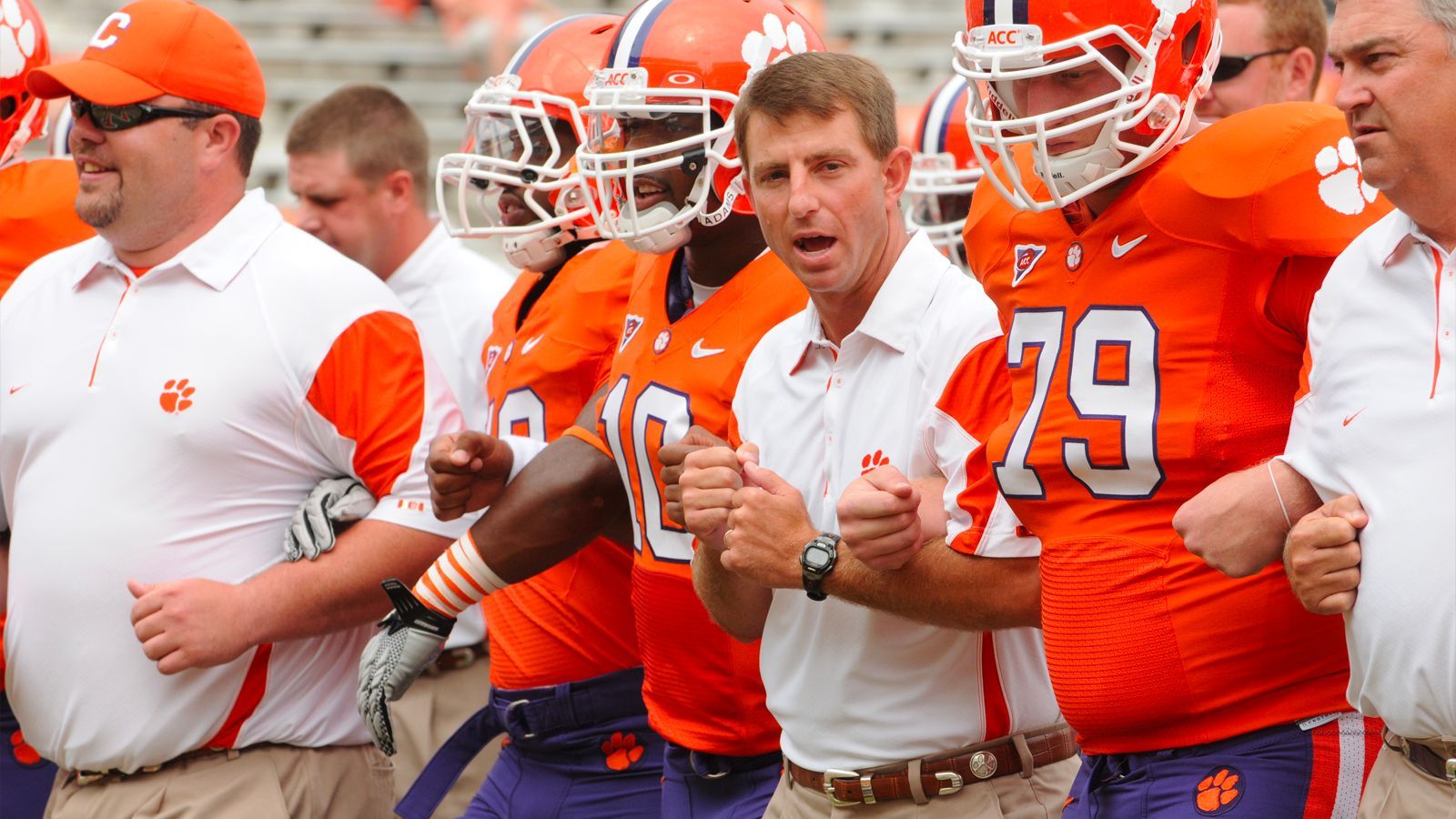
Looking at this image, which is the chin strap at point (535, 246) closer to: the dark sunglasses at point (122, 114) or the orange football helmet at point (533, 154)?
the orange football helmet at point (533, 154)

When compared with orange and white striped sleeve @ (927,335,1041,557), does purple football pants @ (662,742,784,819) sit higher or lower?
lower

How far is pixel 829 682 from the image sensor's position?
3.16 metres

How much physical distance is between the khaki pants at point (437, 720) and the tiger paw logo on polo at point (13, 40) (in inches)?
81.1

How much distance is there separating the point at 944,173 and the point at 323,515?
217cm

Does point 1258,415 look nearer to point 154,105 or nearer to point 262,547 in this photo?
point 262,547

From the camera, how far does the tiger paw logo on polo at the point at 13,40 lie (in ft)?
16.6

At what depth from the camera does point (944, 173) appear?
17.3ft

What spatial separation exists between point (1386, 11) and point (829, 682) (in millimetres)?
1429

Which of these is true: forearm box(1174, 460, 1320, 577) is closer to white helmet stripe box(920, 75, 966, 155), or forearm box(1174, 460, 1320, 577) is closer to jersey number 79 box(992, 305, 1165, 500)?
jersey number 79 box(992, 305, 1165, 500)

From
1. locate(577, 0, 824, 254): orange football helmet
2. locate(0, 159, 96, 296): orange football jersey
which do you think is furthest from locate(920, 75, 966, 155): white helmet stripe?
locate(0, 159, 96, 296): orange football jersey

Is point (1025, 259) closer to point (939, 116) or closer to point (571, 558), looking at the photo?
point (571, 558)

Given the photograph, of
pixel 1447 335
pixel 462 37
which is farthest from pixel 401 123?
pixel 462 37

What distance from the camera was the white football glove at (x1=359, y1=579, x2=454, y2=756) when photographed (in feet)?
12.4

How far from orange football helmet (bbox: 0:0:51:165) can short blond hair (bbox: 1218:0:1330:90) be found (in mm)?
3258
